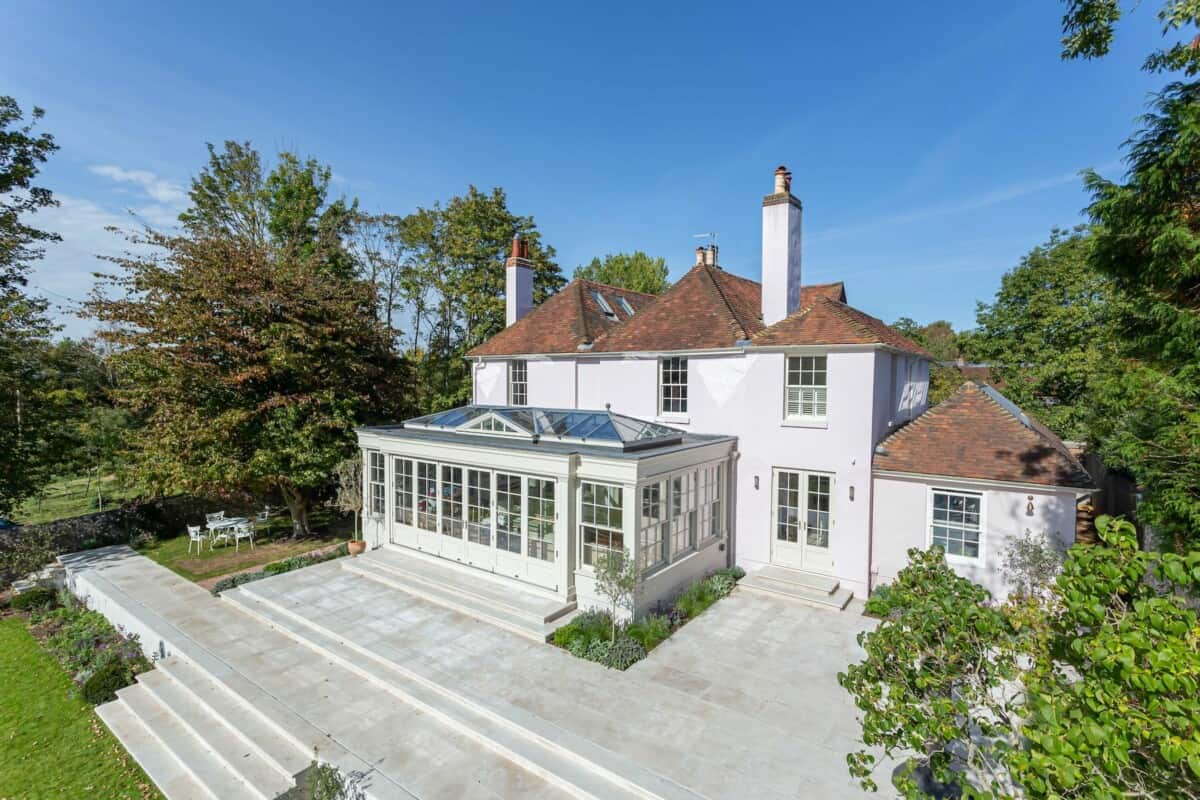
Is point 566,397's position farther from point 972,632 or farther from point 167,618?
point 972,632

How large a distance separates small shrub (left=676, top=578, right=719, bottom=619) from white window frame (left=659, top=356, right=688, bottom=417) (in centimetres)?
526

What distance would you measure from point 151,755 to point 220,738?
4.05 ft

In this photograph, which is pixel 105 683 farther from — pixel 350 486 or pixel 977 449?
pixel 977 449

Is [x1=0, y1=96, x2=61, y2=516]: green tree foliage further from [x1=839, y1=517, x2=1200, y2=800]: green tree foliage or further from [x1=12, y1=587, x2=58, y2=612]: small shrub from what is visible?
[x1=839, y1=517, x2=1200, y2=800]: green tree foliage

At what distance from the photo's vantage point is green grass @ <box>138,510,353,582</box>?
1694cm

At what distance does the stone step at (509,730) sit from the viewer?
7.48 m

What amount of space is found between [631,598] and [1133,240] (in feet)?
34.0

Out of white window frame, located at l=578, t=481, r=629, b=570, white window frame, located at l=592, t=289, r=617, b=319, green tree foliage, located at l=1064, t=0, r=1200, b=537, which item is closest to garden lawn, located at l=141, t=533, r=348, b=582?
white window frame, located at l=578, t=481, r=629, b=570

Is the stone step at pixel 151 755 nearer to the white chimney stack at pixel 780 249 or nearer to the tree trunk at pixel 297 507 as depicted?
the tree trunk at pixel 297 507

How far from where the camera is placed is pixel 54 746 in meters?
9.69

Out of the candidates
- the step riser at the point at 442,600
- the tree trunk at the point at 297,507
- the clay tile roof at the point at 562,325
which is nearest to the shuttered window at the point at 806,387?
the clay tile roof at the point at 562,325

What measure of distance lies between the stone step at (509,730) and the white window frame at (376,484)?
5552 millimetres

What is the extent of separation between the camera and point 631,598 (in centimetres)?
1182

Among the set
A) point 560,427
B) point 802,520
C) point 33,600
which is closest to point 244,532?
point 33,600
